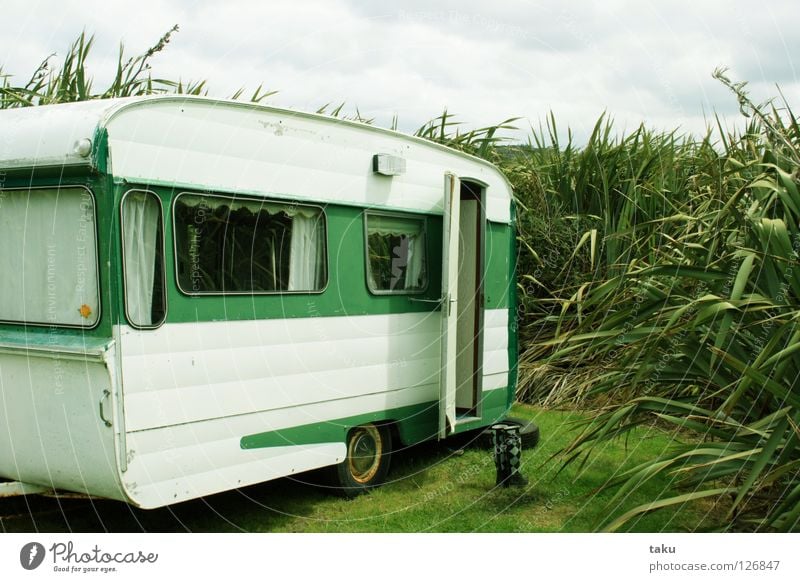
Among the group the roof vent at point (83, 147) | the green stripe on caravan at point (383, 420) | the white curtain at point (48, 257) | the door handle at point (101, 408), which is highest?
the roof vent at point (83, 147)

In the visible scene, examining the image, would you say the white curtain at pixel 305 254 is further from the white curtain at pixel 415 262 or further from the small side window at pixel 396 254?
the white curtain at pixel 415 262

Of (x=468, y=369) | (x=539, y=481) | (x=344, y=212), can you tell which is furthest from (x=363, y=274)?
(x=539, y=481)

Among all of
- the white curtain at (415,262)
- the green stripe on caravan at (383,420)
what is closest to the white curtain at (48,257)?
the green stripe on caravan at (383,420)

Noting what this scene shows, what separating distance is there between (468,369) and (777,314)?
125 inches

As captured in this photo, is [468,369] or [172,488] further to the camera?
[468,369]

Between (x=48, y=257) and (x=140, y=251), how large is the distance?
22.6 inches

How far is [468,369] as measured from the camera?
8086 mm

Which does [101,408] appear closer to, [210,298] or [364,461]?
[210,298]

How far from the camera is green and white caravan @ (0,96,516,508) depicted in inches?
195

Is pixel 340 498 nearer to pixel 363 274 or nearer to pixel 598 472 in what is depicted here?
pixel 363 274

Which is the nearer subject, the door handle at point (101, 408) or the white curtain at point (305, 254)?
the door handle at point (101, 408)

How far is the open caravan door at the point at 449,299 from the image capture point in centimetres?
736

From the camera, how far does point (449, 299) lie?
7.40 m

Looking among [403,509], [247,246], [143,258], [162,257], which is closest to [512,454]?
[403,509]
